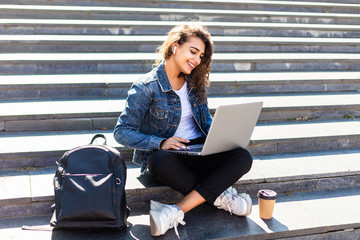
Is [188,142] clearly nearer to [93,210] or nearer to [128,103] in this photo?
[128,103]

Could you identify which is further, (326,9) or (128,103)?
(326,9)

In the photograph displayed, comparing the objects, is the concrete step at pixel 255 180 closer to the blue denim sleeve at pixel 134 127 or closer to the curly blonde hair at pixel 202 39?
the blue denim sleeve at pixel 134 127

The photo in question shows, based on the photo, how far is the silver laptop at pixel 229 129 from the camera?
2863 mm

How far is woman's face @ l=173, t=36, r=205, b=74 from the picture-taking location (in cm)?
320

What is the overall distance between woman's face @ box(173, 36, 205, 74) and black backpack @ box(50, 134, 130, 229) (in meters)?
0.81

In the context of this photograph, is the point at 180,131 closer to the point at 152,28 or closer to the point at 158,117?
the point at 158,117

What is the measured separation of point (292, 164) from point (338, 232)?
78cm

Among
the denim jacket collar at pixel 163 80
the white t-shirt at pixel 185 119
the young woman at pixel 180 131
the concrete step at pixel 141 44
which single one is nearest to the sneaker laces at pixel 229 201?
the young woman at pixel 180 131

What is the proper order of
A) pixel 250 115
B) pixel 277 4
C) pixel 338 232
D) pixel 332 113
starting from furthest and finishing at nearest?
pixel 277 4
pixel 332 113
pixel 338 232
pixel 250 115

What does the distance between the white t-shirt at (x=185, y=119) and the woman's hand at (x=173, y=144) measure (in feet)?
0.89

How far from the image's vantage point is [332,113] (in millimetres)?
4867

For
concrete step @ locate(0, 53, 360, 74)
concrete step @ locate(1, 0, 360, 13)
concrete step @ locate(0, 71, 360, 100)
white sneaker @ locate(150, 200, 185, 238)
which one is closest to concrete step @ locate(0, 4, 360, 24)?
concrete step @ locate(1, 0, 360, 13)

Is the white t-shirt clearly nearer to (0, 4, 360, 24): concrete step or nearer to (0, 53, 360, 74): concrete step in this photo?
(0, 53, 360, 74): concrete step

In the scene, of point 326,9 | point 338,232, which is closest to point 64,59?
point 338,232
